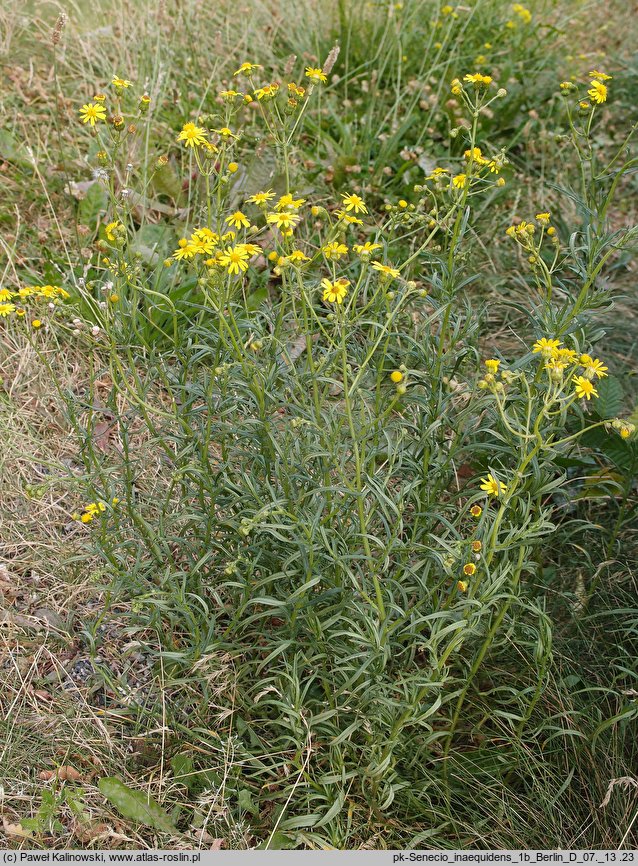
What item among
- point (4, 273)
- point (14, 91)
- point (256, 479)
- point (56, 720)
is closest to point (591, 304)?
point (256, 479)

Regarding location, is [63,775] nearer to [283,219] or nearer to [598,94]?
[283,219]

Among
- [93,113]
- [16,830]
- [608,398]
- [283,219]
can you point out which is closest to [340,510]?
[283,219]

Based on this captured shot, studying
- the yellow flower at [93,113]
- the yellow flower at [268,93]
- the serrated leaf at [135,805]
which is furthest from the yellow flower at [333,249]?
the serrated leaf at [135,805]

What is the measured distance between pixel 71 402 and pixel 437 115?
8.90ft

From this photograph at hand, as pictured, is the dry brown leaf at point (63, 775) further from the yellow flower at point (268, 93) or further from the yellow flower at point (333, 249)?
the yellow flower at point (268, 93)

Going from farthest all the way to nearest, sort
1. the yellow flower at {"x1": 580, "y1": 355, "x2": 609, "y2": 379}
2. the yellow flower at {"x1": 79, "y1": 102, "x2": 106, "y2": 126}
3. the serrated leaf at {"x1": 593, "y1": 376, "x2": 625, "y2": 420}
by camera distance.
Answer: the serrated leaf at {"x1": 593, "y1": 376, "x2": 625, "y2": 420} → the yellow flower at {"x1": 79, "y1": 102, "x2": 106, "y2": 126} → the yellow flower at {"x1": 580, "y1": 355, "x2": 609, "y2": 379}

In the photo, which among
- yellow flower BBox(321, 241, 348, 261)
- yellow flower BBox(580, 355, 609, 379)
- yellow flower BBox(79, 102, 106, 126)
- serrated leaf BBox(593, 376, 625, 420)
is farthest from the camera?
serrated leaf BBox(593, 376, 625, 420)

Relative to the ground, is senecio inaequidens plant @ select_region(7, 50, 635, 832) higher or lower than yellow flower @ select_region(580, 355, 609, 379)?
lower

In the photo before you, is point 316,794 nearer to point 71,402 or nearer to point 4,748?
point 4,748

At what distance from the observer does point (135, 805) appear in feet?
6.44

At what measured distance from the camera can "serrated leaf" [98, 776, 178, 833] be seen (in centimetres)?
195

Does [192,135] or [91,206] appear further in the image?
[91,206]

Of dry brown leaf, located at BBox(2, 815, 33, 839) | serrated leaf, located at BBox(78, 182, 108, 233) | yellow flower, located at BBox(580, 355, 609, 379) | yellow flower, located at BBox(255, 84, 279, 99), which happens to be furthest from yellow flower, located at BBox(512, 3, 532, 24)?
dry brown leaf, located at BBox(2, 815, 33, 839)

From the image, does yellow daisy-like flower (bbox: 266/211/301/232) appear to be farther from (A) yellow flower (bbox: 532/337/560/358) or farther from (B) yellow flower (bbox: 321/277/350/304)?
(A) yellow flower (bbox: 532/337/560/358)
